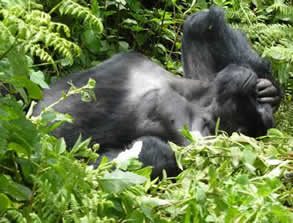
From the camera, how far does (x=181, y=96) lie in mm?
1875

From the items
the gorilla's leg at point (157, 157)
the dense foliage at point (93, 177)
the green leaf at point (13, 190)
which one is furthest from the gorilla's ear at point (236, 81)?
the green leaf at point (13, 190)

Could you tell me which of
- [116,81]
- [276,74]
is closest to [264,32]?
[276,74]

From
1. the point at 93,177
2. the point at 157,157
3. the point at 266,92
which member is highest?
the point at 93,177

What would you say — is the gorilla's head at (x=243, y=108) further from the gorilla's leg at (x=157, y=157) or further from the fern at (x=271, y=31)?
the gorilla's leg at (x=157, y=157)

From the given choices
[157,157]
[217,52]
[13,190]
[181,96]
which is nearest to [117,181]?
[13,190]

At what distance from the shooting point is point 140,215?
764 mm

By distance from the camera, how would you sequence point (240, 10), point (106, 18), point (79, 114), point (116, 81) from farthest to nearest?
1. point (106, 18)
2. point (240, 10)
3. point (116, 81)
4. point (79, 114)

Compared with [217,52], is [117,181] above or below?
above

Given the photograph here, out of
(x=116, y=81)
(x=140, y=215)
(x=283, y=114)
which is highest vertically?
(x=140, y=215)

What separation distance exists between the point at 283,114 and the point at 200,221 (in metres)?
1.44

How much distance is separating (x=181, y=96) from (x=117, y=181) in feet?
3.70

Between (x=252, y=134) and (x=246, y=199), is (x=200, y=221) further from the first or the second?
(x=252, y=134)

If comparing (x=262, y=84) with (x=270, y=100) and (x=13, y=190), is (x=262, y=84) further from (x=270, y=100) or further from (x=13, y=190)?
(x=13, y=190)

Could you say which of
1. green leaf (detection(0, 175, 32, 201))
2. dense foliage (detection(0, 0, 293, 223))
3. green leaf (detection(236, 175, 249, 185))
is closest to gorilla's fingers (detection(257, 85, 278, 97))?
dense foliage (detection(0, 0, 293, 223))
